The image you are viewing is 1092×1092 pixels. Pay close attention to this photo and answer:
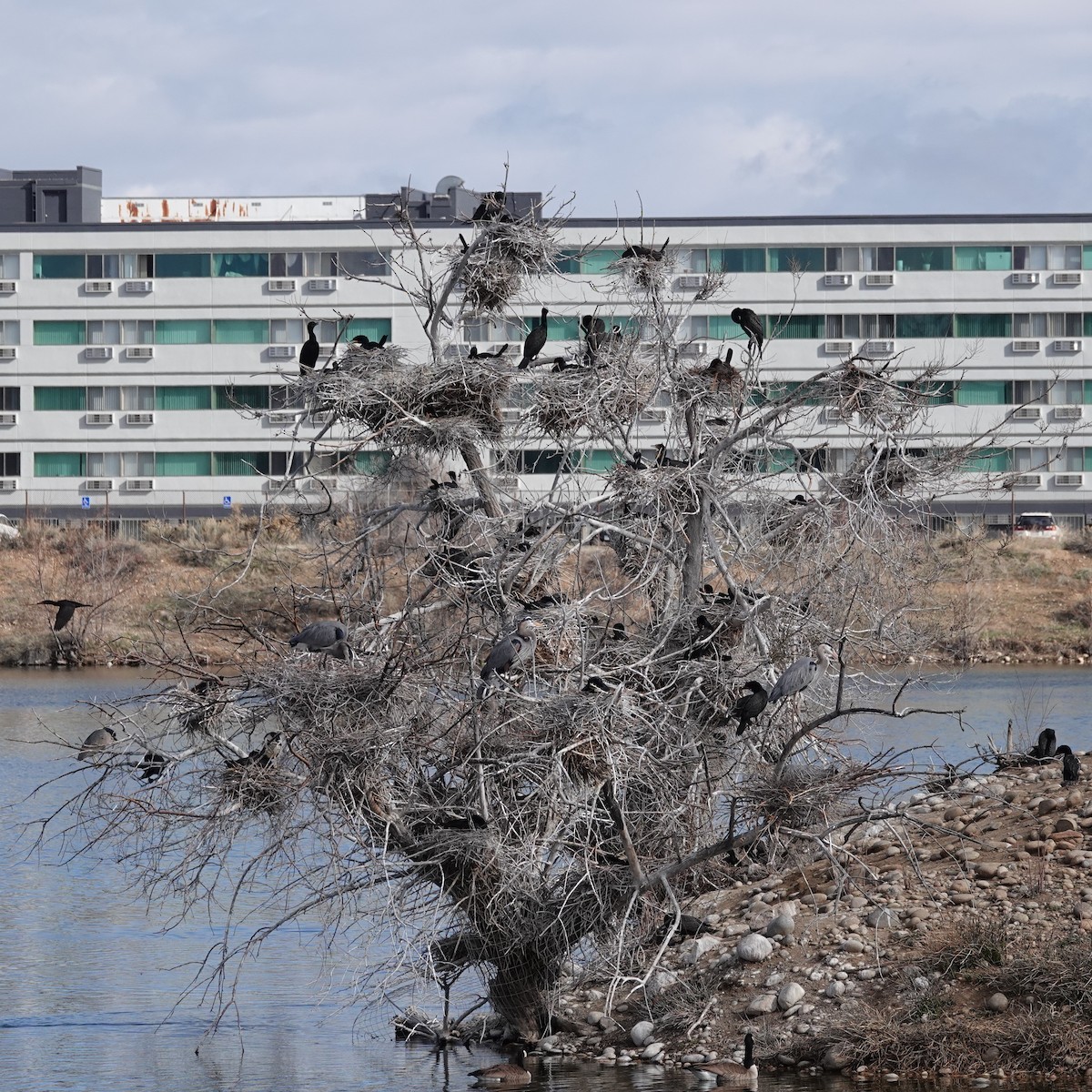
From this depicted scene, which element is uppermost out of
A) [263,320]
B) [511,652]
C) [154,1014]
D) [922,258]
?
[922,258]

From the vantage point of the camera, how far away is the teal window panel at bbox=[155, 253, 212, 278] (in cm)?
6956

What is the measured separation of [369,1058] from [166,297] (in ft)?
191

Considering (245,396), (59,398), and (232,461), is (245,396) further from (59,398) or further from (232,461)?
(59,398)

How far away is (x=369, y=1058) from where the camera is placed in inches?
581

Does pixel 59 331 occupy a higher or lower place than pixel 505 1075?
higher

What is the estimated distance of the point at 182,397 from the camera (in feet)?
229

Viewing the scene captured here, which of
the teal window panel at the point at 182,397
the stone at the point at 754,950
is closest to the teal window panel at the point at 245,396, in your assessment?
the teal window panel at the point at 182,397

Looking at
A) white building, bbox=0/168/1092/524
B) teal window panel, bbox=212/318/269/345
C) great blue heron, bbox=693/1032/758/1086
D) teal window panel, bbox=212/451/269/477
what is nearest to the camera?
great blue heron, bbox=693/1032/758/1086

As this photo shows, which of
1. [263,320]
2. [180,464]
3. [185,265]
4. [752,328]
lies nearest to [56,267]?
[185,265]

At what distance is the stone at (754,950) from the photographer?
1426cm

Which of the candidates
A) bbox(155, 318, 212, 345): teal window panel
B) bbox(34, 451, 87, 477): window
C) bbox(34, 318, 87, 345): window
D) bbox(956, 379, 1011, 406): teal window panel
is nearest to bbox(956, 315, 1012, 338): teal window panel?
bbox(956, 379, 1011, 406): teal window panel

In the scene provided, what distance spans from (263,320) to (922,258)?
25.8m

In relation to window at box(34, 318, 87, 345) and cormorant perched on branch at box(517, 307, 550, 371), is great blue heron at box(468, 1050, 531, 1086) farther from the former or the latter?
window at box(34, 318, 87, 345)

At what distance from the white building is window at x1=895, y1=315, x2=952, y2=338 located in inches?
3.1
